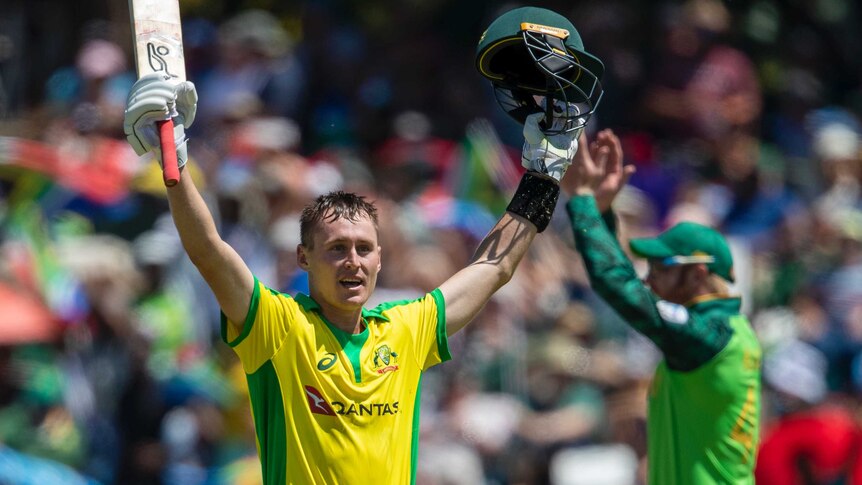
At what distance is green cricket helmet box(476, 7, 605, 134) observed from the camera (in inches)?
197

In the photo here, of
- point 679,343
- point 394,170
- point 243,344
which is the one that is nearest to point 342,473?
point 243,344

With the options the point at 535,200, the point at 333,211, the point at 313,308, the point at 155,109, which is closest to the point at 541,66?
the point at 535,200

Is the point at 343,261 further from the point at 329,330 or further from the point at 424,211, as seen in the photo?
the point at 424,211

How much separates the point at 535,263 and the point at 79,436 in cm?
354

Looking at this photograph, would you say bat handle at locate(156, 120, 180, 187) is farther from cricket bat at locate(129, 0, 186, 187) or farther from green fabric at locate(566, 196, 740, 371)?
green fabric at locate(566, 196, 740, 371)

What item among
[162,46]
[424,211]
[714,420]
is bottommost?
[714,420]

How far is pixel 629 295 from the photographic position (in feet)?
19.5

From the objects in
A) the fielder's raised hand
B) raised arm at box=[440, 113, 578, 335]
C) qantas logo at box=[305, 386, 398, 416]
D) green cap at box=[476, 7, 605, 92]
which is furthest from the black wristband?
qantas logo at box=[305, 386, 398, 416]

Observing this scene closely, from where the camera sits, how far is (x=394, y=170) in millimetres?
10906

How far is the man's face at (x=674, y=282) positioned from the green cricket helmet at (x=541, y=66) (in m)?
1.31

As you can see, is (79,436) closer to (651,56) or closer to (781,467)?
(781,467)

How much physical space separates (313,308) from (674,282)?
7.59 feet

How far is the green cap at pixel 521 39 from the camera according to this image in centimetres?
502

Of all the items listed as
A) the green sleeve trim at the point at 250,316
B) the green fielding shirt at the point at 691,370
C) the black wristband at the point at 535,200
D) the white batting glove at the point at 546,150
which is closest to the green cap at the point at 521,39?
the white batting glove at the point at 546,150
